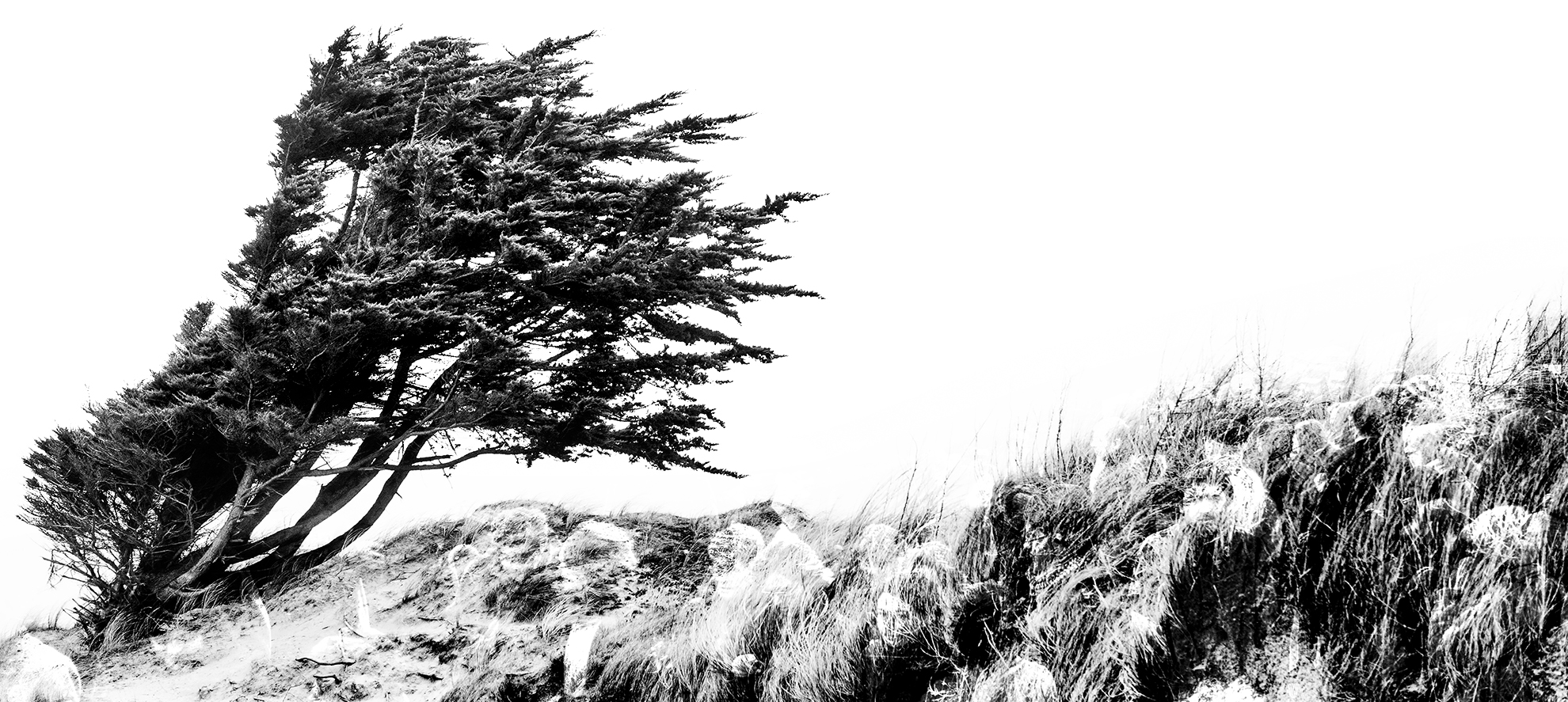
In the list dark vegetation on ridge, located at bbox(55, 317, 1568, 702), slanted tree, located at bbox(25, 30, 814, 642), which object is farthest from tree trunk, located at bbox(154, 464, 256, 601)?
dark vegetation on ridge, located at bbox(55, 317, 1568, 702)

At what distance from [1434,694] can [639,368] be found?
8393 mm

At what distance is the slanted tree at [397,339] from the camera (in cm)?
1043

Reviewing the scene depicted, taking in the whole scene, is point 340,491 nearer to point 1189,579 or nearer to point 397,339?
point 397,339

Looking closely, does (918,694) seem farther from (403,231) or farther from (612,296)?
(403,231)

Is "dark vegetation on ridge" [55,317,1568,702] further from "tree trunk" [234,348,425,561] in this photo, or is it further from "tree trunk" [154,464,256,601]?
"tree trunk" [234,348,425,561]

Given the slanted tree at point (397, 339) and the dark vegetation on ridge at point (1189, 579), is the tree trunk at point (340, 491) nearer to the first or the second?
the slanted tree at point (397, 339)

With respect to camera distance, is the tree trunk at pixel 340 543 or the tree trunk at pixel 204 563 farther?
the tree trunk at pixel 340 543

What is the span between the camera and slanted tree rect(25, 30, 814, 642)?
1043cm

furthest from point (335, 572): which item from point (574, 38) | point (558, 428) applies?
point (574, 38)

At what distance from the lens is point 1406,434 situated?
18.7ft

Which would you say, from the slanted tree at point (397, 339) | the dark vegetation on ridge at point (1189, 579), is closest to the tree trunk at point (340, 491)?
the slanted tree at point (397, 339)

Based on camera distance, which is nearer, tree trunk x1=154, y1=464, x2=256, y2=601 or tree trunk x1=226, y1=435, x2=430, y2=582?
tree trunk x1=154, y1=464, x2=256, y2=601

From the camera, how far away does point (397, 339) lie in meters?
11.3

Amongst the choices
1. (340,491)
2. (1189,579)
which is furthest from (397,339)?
(1189,579)
